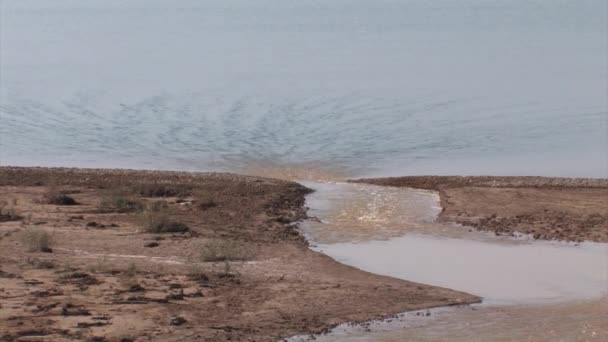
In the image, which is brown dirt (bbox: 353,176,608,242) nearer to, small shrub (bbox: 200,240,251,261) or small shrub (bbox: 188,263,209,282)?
small shrub (bbox: 200,240,251,261)

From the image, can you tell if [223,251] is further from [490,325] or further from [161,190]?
[161,190]

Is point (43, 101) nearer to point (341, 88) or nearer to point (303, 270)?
point (341, 88)

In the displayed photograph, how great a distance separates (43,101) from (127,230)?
1958cm

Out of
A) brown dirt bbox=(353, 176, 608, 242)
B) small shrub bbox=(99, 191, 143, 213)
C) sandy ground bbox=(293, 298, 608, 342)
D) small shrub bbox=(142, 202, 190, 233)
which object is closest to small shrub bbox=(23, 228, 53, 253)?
small shrub bbox=(142, 202, 190, 233)

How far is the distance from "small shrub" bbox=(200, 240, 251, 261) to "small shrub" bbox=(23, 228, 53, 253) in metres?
2.43

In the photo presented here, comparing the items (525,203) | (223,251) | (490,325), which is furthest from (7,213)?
(525,203)

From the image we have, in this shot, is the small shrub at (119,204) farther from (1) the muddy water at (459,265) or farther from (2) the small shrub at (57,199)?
(1) the muddy water at (459,265)

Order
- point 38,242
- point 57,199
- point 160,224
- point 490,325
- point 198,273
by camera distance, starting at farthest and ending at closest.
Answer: point 57,199 < point 160,224 < point 38,242 < point 198,273 < point 490,325

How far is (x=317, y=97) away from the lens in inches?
1427

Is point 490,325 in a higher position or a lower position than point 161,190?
lower

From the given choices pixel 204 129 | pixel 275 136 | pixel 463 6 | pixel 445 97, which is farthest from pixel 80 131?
pixel 463 6

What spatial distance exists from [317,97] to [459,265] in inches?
768

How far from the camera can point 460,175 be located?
25.6 metres

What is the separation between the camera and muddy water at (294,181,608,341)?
45.2 ft
